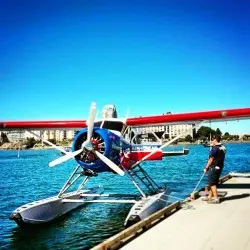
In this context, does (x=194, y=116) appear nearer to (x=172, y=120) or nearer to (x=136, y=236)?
(x=172, y=120)

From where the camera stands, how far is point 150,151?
11000mm

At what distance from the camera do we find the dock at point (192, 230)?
17.9 feet

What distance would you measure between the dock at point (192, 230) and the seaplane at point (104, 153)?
1110 millimetres

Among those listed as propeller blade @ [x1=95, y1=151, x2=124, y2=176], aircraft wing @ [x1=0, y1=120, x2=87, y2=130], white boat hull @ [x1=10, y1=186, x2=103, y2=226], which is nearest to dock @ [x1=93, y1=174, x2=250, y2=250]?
propeller blade @ [x1=95, y1=151, x2=124, y2=176]

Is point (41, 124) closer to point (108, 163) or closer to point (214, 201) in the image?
point (108, 163)

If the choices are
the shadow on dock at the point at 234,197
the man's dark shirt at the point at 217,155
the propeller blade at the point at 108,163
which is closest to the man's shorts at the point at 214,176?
the man's dark shirt at the point at 217,155

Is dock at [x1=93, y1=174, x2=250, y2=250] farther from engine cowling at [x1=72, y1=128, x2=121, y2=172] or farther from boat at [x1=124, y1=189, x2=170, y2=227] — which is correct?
engine cowling at [x1=72, y1=128, x2=121, y2=172]

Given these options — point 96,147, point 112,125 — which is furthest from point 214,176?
point 112,125

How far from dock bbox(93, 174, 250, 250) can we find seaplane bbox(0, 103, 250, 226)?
111 cm

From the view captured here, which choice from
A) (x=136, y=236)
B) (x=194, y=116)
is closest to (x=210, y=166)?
(x=194, y=116)

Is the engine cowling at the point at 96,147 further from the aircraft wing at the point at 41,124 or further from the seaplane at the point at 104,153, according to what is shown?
the aircraft wing at the point at 41,124

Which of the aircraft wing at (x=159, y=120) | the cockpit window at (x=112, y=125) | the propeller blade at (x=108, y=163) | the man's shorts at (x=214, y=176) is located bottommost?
the man's shorts at (x=214, y=176)

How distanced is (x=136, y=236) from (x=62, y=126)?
6.24 metres

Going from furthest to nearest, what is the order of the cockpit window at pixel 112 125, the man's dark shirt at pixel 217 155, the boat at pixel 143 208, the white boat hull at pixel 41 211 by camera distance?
the cockpit window at pixel 112 125 < the man's dark shirt at pixel 217 155 < the white boat hull at pixel 41 211 < the boat at pixel 143 208
